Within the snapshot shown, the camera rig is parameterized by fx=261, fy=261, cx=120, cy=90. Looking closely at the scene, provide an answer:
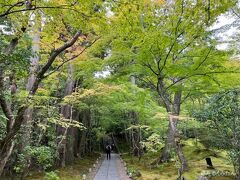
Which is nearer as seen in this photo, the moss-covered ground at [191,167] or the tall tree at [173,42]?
the tall tree at [173,42]

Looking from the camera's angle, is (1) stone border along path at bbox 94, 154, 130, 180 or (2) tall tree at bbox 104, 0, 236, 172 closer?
(2) tall tree at bbox 104, 0, 236, 172

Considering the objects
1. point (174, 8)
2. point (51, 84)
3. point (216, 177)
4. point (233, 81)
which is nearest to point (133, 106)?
point (51, 84)

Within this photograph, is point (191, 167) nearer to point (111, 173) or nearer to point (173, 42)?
point (111, 173)

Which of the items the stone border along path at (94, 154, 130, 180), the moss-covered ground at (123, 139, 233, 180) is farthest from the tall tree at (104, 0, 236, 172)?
the stone border along path at (94, 154, 130, 180)

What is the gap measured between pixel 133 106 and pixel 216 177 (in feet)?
23.5

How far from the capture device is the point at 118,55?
29.5 feet

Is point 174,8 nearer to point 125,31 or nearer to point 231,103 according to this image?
point 125,31

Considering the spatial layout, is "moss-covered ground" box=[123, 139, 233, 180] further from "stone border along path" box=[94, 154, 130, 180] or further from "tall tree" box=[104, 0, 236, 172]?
"tall tree" box=[104, 0, 236, 172]

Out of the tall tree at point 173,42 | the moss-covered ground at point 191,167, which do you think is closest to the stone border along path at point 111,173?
the moss-covered ground at point 191,167

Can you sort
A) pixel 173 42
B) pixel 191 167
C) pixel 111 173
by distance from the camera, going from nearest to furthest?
pixel 173 42 < pixel 191 167 < pixel 111 173

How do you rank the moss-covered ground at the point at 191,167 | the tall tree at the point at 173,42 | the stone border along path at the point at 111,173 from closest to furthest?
the tall tree at the point at 173,42
the moss-covered ground at the point at 191,167
the stone border along path at the point at 111,173

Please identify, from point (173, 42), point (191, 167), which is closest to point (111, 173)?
point (191, 167)

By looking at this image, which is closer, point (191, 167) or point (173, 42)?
point (173, 42)

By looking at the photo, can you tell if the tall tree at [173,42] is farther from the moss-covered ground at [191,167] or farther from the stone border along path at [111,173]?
the stone border along path at [111,173]
